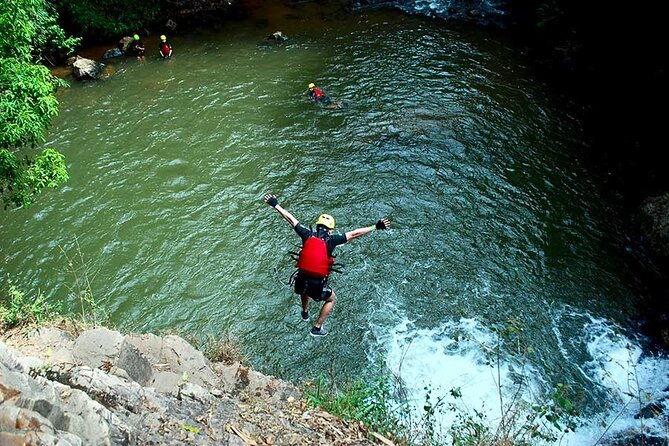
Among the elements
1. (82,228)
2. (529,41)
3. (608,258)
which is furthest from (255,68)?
(608,258)

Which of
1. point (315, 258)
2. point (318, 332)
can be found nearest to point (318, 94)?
point (318, 332)

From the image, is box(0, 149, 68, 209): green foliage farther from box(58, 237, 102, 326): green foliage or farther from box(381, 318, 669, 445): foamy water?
box(381, 318, 669, 445): foamy water

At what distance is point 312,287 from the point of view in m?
8.80

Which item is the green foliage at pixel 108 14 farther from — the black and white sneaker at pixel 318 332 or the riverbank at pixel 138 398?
the black and white sneaker at pixel 318 332

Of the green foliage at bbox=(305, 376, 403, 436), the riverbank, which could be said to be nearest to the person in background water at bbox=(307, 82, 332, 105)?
the riverbank

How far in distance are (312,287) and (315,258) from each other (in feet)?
2.04

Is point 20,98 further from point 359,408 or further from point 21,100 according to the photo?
point 359,408

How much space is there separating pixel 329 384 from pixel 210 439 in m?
3.52

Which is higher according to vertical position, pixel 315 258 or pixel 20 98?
pixel 20 98

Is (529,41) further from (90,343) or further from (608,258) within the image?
(90,343)

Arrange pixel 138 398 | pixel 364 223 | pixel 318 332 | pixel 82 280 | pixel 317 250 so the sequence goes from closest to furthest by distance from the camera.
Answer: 1. pixel 138 398
2. pixel 317 250
3. pixel 318 332
4. pixel 82 280
5. pixel 364 223

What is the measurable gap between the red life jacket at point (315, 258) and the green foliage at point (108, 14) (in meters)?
18.9

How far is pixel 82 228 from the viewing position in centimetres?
1271

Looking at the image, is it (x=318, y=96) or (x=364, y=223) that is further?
(x=318, y=96)
